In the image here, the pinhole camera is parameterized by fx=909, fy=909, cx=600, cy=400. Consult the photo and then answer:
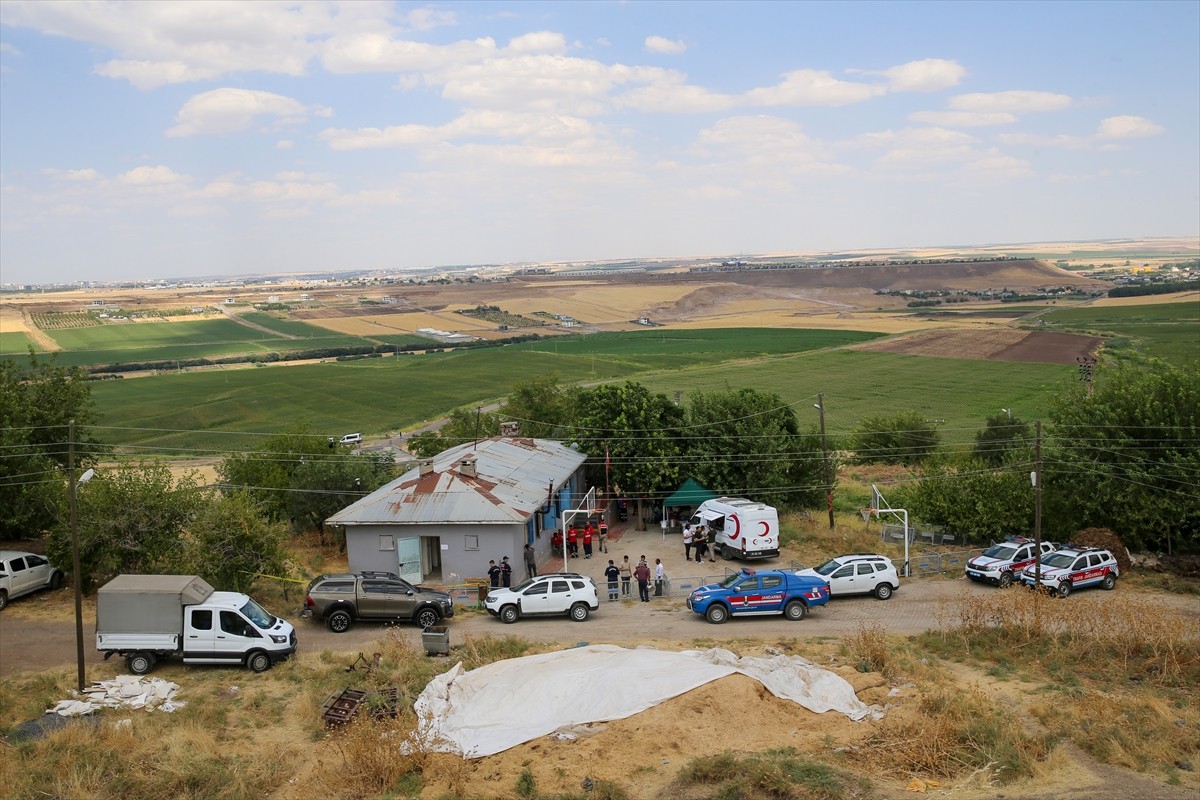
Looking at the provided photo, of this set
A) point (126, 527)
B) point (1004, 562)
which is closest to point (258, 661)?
point (126, 527)

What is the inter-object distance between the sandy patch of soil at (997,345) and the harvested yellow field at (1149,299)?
46225 mm

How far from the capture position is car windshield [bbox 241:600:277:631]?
71.6 feet

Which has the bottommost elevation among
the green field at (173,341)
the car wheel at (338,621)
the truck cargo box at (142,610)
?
the car wheel at (338,621)

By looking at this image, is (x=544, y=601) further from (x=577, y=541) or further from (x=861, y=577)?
(x=861, y=577)

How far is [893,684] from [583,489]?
25.0 meters

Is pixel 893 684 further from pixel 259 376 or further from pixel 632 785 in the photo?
pixel 259 376

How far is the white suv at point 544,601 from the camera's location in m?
25.9

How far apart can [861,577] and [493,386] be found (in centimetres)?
7132

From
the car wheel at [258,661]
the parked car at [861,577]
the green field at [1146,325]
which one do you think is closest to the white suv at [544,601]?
the car wheel at [258,661]

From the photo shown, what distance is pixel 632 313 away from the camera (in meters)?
181

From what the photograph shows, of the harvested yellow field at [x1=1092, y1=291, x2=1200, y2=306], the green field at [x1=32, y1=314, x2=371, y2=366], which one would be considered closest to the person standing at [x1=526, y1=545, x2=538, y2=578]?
the green field at [x1=32, y1=314, x2=371, y2=366]

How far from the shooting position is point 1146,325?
4742 inches

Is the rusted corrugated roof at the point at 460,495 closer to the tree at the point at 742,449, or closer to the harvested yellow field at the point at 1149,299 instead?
the tree at the point at 742,449

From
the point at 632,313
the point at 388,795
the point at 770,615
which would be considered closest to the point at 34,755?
A: the point at 388,795
